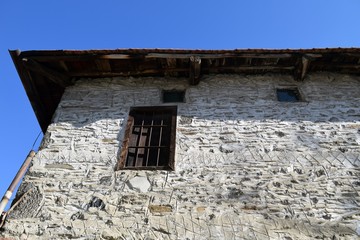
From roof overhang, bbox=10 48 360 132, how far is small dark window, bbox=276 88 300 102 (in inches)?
13.2

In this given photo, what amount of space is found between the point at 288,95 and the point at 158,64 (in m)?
2.79

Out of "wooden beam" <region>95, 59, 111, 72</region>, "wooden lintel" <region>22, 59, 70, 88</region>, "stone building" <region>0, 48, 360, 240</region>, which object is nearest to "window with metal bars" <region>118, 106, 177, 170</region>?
"stone building" <region>0, 48, 360, 240</region>

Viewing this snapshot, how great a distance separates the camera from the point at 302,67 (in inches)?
259

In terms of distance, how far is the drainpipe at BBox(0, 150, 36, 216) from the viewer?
456 cm

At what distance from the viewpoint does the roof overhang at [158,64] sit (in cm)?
645

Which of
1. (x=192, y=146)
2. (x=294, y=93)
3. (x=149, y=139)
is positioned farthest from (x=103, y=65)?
(x=294, y=93)

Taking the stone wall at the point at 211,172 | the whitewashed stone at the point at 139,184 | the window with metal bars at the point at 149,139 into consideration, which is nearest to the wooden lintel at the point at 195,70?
the stone wall at the point at 211,172

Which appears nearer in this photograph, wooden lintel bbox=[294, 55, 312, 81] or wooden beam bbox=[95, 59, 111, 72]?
wooden lintel bbox=[294, 55, 312, 81]

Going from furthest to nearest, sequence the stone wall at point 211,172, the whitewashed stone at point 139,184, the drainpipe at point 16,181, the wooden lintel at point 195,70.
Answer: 1. the wooden lintel at point 195,70
2. the whitewashed stone at point 139,184
3. the drainpipe at point 16,181
4. the stone wall at point 211,172

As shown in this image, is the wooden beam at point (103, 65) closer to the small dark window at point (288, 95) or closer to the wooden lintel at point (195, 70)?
the wooden lintel at point (195, 70)

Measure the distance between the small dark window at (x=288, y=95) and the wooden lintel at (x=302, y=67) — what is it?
308 mm

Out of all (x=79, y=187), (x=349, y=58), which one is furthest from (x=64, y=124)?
(x=349, y=58)

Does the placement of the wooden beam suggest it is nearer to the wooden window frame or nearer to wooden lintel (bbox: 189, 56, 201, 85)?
wooden lintel (bbox: 189, 56, 201, 85)

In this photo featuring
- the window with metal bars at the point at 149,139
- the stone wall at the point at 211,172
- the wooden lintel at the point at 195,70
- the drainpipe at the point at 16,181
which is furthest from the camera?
the wooden lintel at the point at 195,70
